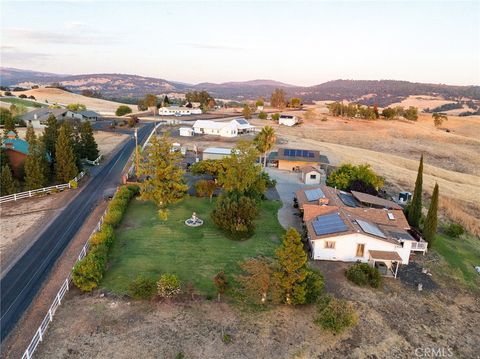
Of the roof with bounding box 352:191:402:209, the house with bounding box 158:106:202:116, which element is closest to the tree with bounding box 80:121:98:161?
the roof with bounding box 352:191:402:209

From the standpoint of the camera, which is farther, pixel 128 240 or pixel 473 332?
pixel 128 240

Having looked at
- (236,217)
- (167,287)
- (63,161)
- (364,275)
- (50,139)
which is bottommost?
(364,275)

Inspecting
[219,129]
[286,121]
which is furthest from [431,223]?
[286,121]

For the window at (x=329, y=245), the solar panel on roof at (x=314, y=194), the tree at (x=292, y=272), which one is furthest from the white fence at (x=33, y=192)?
the window at (x=329, y=245)

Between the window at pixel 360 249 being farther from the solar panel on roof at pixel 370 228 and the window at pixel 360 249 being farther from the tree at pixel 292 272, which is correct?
the tree at pixel 292 272

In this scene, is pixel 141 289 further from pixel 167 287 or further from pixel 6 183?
pixel 6 183

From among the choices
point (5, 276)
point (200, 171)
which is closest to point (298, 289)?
point (5, 276)

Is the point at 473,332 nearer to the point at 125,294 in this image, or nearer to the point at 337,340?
the point at 337,340
